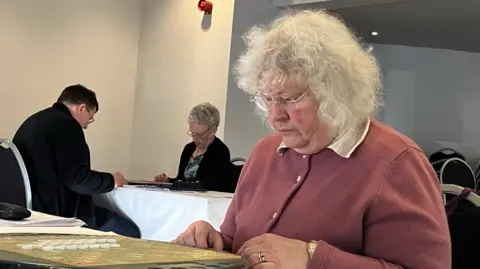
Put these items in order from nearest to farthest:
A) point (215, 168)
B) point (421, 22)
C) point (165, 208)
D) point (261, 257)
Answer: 1. point (261, 257)
2. point (165, 208)
3. point (215, 168)
4. point (421, 22)

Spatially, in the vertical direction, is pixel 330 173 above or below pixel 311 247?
above

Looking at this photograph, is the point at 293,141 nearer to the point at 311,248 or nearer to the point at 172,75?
the point at 311,248

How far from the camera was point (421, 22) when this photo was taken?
5328 millimetres

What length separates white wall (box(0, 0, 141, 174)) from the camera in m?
4.25

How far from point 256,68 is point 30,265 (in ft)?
2.09

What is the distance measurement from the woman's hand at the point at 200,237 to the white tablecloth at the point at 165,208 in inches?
52.7

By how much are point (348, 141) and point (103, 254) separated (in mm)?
532

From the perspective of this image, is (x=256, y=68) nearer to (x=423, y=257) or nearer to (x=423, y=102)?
(x=423, y=257)

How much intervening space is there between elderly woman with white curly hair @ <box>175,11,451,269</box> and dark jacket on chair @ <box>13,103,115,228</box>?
1897 millimetres

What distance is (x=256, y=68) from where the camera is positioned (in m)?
1.22

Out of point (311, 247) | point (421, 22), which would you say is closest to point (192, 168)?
point (421, 22)

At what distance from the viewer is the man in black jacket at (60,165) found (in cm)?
300

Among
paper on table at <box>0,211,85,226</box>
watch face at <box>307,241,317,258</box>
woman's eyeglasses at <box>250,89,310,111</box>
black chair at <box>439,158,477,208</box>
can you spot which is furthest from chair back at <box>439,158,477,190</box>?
watch face at <box>307,241,317,258</box>

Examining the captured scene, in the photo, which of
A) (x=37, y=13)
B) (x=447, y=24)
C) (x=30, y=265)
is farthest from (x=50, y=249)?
(x=447, y=24)
